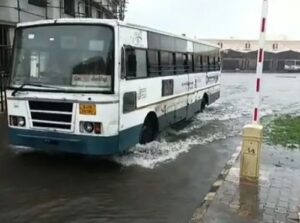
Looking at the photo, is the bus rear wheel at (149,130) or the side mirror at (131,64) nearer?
the side mirror at (131,64)

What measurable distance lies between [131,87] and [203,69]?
8.08m

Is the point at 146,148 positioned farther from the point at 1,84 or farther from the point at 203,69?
the point at 1,84

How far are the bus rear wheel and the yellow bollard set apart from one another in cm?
296

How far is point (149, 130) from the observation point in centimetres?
Answer: 1035

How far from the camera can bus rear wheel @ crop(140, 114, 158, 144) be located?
9896mm

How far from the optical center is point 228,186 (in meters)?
6.94

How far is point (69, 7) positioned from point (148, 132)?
18.6 m

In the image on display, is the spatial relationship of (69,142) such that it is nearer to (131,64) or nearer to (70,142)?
(70,142)

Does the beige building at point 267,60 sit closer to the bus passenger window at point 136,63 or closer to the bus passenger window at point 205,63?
the bus passenger window at point 205,63

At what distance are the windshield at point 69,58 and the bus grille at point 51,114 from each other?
0.38 m

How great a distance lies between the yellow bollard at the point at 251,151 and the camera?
720cm

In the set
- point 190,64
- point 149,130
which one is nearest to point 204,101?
point 190,64

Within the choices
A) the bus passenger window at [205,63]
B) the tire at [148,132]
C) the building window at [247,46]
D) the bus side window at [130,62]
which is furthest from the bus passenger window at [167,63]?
the building window at [247,46]

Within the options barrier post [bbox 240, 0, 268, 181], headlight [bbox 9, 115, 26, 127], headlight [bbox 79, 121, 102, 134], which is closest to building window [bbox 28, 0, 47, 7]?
headlight [bbox 9, 115, 26, 127]
